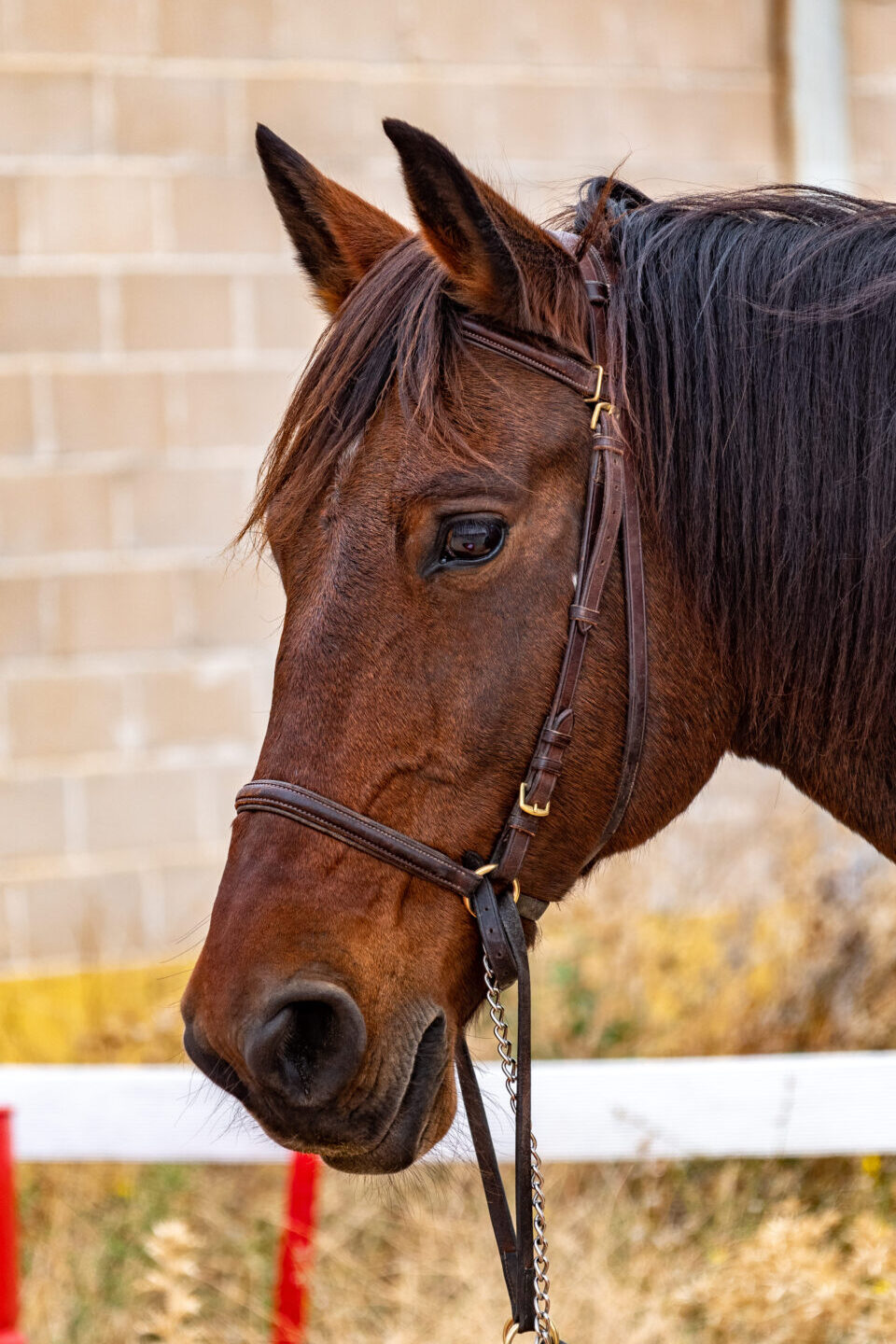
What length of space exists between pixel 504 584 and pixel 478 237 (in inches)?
17.3

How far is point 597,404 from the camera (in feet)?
5.34

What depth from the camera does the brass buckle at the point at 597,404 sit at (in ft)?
5.32

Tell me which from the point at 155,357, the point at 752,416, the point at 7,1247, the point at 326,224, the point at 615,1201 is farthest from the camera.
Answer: the point at 155,357

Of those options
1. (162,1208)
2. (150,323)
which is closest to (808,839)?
(162,1208)

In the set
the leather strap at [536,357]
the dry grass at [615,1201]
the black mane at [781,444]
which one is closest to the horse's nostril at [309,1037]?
the dry grass at [615,1201]

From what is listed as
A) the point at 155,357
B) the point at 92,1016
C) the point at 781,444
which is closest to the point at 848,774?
the point at 781,444

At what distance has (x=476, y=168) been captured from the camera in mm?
4480

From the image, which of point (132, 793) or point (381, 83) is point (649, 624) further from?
point (381, 83)

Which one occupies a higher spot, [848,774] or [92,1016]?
[848,774]

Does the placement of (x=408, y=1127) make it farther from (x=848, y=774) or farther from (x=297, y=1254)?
(x=297, y=1254)

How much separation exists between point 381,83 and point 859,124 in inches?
73.9

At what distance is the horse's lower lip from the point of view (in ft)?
4.91

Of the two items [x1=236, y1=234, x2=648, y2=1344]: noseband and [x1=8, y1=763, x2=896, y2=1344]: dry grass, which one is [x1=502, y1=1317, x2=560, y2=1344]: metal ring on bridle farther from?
[x1=8, y1=763, x2=896, y2=1344]: dry grass

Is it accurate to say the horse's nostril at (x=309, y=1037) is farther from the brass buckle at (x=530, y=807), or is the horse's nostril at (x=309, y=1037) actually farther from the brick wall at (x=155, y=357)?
the brick wall at (x=155, y=357)
